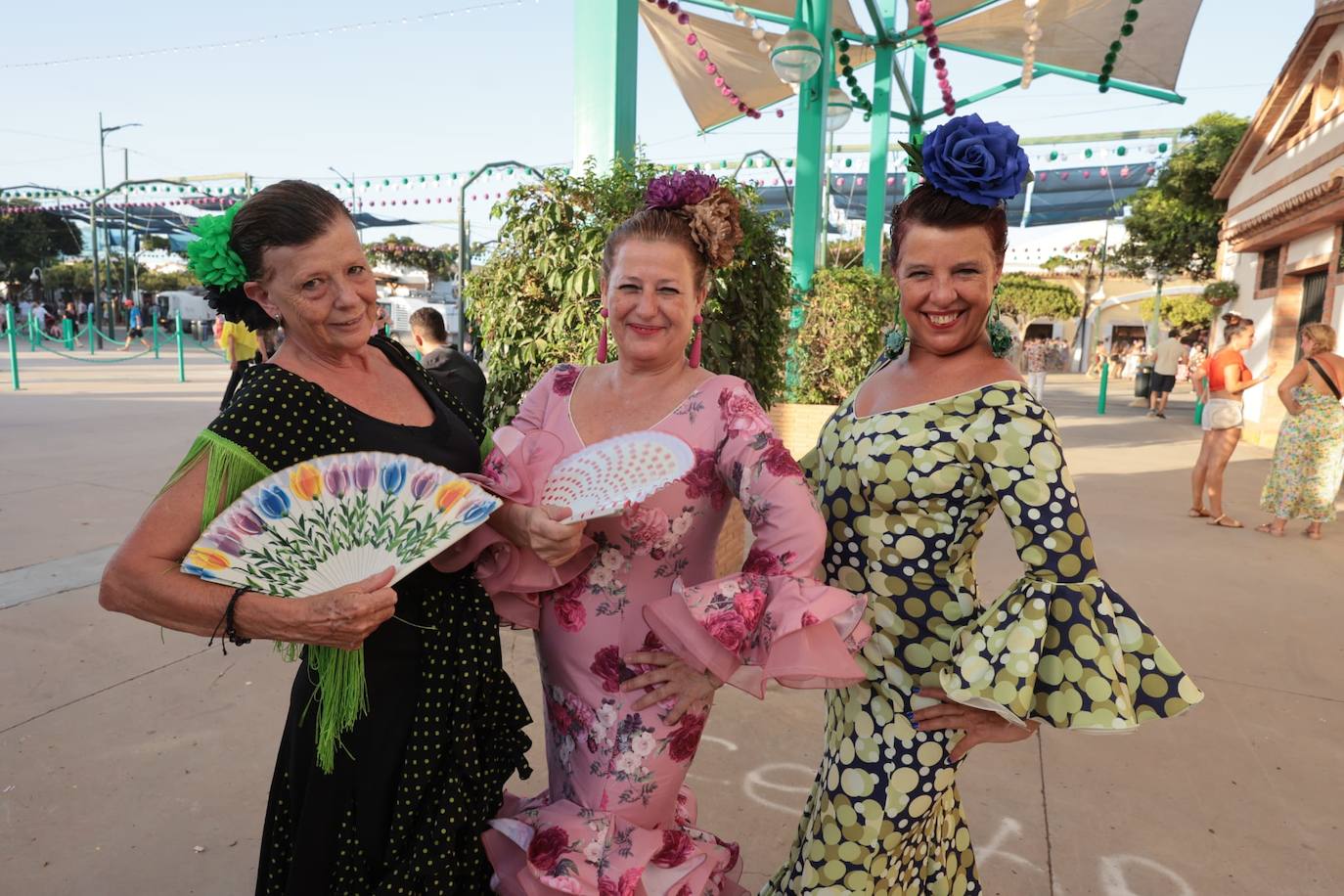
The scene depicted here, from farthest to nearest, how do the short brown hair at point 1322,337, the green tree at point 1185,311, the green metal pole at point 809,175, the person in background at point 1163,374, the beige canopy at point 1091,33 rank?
the green tree at point 1185,311
the person in background at point 1163,374
the beige canopy at point 1091,33
the green metal pole at point 809,175
the short brown hair at point 1322,337

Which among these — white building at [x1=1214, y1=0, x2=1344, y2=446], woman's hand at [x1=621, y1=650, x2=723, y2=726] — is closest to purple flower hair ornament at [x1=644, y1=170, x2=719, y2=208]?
woman's hand at [x1=621, y1=650, x2=723, y2=726]

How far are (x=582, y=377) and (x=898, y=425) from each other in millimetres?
694

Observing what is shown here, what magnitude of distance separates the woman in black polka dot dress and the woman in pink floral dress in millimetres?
120

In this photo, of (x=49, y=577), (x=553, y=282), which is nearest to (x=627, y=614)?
(x=553, y=282)

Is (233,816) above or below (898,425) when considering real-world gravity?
below

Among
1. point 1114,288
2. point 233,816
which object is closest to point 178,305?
point 233,816

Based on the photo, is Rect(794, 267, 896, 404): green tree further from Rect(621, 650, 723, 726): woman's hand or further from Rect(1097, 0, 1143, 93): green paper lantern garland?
Rect(621, 650, 723, 726): woman's hand

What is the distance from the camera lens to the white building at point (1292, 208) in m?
10.2

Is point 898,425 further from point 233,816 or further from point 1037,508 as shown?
point 233,816

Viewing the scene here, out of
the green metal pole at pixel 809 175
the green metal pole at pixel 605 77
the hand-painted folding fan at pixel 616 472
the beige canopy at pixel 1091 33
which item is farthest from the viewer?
the beige canopy at pixel 1091 33

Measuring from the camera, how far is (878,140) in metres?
11.0

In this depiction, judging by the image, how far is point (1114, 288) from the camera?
129ft

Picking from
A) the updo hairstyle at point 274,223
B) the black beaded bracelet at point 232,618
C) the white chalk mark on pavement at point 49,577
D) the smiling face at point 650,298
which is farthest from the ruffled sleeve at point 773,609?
the white chalk mark on pavement at point 49,577

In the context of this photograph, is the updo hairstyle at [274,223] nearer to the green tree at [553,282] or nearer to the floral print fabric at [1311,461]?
the green tree at [553,282]
